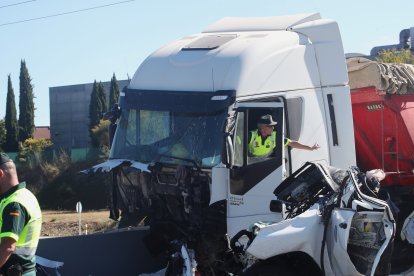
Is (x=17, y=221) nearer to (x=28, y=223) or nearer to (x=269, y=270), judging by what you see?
(x=28, y=223)

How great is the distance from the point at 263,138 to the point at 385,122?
109 inches

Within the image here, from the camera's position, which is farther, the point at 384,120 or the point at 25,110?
the point at 25,110

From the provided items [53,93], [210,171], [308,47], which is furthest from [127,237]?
[53,93]

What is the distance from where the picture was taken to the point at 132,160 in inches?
319

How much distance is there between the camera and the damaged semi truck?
7445 mm

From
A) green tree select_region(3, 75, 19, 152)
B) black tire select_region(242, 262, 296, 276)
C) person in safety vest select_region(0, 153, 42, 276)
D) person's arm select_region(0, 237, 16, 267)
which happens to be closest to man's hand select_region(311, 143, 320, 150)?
black tire select_region(242, 262, 296, 276)

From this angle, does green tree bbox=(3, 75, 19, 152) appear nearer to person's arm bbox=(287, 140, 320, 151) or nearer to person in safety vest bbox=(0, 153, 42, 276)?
person's arm bbox=(287, 140, 320, 151)

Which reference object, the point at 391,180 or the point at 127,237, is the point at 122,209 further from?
the point at 391,180

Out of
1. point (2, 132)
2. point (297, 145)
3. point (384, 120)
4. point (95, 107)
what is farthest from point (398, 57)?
point (2, 132)

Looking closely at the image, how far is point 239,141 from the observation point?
24.6 ft

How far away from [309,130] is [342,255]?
2334 millimetres

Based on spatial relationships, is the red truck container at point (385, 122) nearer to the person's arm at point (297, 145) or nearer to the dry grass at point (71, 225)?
the person's arm at point (297, 145)

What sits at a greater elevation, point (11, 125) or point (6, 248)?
point (6, 248)

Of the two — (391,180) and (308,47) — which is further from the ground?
(308,47)
